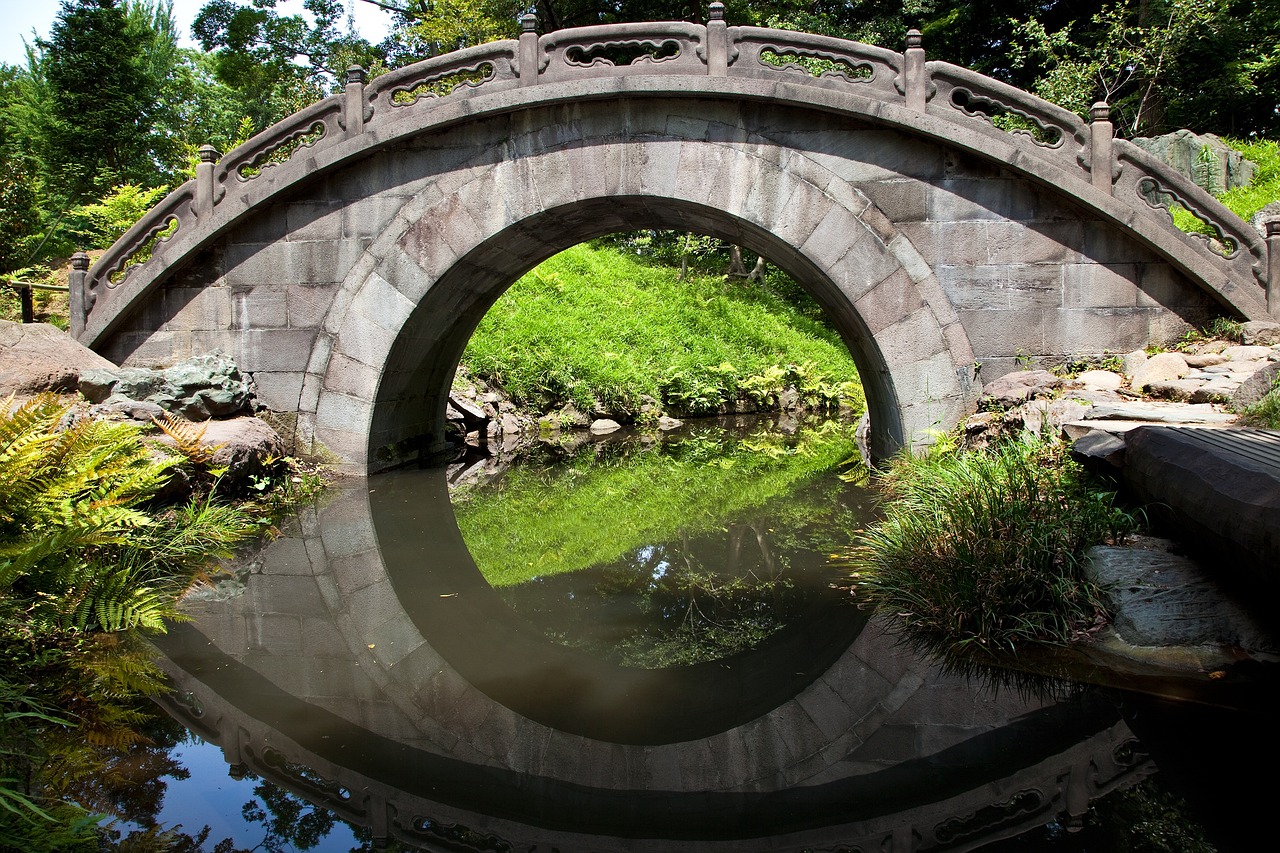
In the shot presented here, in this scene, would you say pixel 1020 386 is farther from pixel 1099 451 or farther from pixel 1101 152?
pixel 1099 451

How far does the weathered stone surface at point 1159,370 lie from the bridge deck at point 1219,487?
2813mm

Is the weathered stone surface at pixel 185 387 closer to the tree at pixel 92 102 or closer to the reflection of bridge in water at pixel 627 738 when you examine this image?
the reflection of bridge in water at pixel 627 738

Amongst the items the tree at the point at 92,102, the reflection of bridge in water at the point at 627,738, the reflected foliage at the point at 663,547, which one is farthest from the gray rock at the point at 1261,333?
the tree at the point at 92,102

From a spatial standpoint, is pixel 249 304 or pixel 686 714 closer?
pixel 686 714

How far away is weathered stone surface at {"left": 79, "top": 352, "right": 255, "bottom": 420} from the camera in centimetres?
861

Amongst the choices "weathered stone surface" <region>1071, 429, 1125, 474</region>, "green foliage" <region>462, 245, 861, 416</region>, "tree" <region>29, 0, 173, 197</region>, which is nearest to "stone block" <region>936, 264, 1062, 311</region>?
"weathered stone surface" <region>1071, 429, 1125, 474</region>

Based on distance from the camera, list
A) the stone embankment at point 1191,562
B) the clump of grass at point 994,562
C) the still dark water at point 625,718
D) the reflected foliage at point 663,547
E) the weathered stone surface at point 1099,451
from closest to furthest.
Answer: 1. the still dark water at point 625,718
2. the stone embankment at point 1191,562
3. the clump of grass at point 994,562
4. the reflected foliage at point 663,547
5. the weathered stone surface at point 1099,451

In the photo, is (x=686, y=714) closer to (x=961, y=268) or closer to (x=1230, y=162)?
(x=961, y=268)

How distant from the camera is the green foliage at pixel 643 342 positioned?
1841cm

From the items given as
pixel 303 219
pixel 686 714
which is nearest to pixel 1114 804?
pixel 686 714

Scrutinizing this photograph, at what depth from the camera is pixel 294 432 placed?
33.6 feet

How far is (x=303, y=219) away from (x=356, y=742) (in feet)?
25.1

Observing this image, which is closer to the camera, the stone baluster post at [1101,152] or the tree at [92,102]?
the stone baluster post at [1101,152]

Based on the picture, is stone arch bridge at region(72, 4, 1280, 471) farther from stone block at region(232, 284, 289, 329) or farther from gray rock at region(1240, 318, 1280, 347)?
gray rock at region(1240, 318, 1280, 347)
